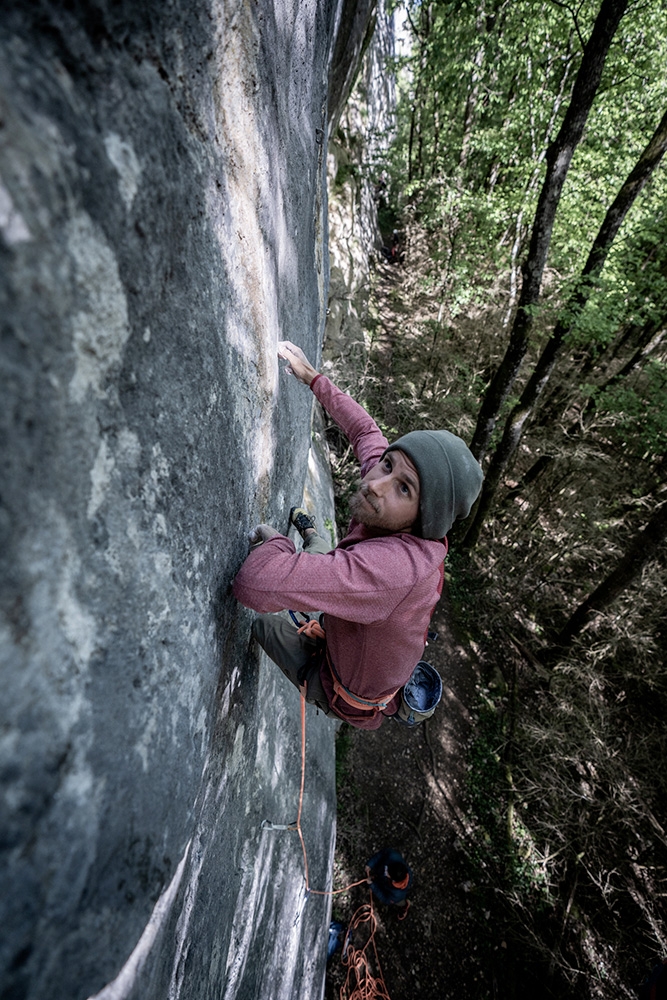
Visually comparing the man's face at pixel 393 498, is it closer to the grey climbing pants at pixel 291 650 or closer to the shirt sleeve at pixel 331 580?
the shirt sleeve at pixel 331 580

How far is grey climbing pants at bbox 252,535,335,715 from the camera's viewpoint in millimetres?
2459

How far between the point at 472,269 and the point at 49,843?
39.2 ft

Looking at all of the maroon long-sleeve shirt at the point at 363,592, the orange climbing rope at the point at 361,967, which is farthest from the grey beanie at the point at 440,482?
the orange climbing rope at the point at 361,967

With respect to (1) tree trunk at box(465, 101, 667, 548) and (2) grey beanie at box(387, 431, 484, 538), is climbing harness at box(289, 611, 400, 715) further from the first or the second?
(1) tree trunk at box(465, 101, 667, 548)

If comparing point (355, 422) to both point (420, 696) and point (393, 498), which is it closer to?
point (393, 498)

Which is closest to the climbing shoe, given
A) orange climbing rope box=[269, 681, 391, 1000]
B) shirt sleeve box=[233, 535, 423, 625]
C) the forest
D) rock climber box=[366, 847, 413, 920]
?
shirt sleeve box=[233, 535, 423, 625]

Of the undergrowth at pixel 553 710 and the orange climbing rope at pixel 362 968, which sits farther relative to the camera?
the undergrowth at pixel 553 710

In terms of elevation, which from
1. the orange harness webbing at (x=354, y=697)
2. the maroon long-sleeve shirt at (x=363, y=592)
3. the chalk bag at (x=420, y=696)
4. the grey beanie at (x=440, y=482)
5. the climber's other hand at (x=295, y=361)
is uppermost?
the climber's other hand at (x=295, y=361)

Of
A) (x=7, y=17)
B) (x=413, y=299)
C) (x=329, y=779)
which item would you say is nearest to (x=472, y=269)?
(x=413, y=299)

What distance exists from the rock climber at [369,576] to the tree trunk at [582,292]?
5.92 meters

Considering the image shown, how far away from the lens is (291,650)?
8.30 ft

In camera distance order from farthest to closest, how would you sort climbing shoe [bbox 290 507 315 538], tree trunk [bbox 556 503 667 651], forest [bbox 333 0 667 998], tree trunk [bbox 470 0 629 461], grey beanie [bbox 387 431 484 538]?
tree trunk [bbox 556 503 667 651]
forest [bbox 333 0 667 998]
tree trunk [bbox 470 0 629 461]
climbing shoe [bbox 290 507 315 538]
grey beanie [bbox 387 431 484 538]

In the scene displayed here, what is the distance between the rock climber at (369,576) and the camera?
1639mm

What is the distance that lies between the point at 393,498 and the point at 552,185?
237 inches
